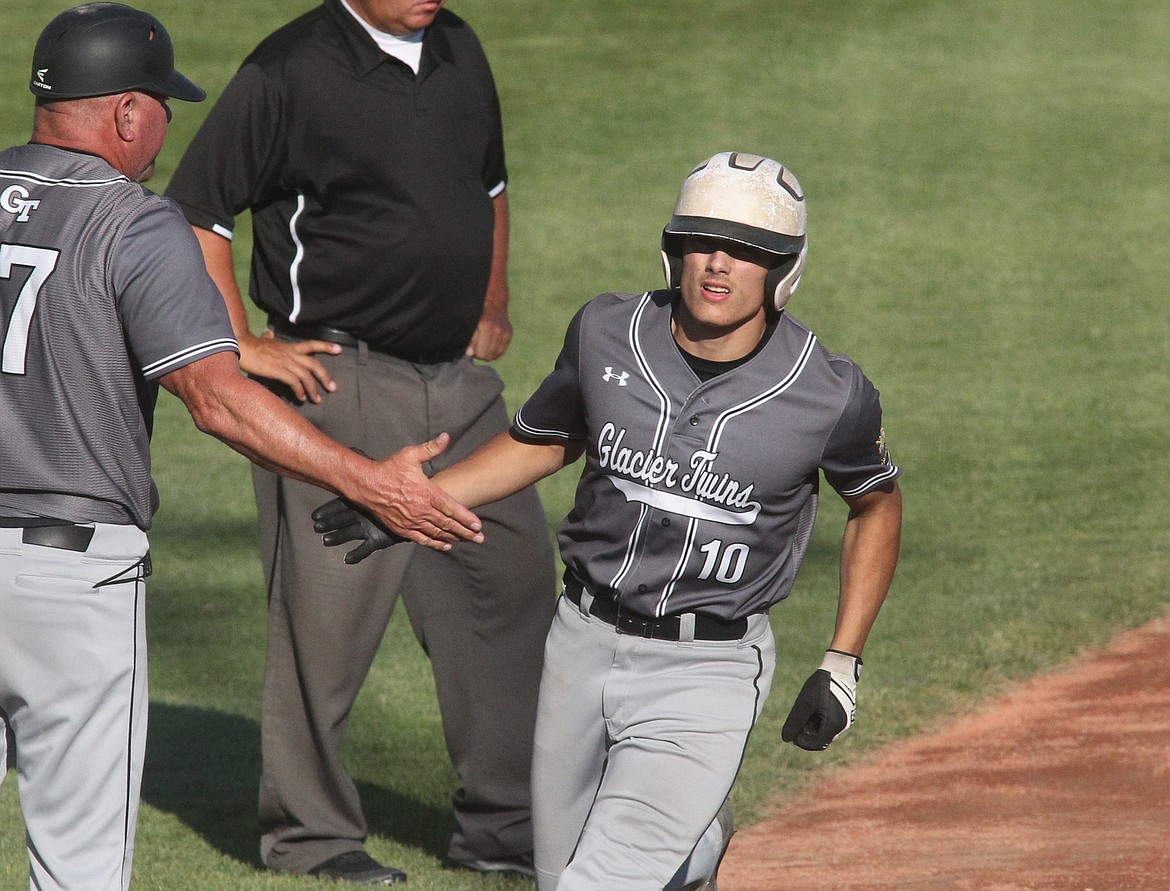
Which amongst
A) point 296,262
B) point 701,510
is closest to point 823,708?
point 701,510

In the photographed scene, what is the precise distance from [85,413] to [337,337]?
5.67 feet

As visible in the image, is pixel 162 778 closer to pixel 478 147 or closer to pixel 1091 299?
pixel 478 147

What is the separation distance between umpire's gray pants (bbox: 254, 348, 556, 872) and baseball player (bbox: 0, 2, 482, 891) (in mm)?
1403

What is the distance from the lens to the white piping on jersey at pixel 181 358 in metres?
3.61

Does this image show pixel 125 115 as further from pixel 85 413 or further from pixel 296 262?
pixel 296 262

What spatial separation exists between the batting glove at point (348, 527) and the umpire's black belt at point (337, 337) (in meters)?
1.20

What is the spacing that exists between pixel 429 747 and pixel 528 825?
1.34 meters

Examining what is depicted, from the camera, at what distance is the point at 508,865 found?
17.3ft

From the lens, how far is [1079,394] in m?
12.2

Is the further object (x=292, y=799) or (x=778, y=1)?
(x=778, y=1)

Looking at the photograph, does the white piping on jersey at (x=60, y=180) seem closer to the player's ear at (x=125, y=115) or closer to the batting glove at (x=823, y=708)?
the player's ear at (x=125, y=115)

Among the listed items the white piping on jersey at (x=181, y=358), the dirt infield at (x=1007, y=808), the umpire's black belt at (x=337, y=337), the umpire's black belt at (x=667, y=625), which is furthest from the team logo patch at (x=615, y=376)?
the dirt infield at (x=1007, y=808)

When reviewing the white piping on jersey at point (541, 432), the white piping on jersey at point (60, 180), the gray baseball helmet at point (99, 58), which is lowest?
the white piping on jersey at point (541, 432)

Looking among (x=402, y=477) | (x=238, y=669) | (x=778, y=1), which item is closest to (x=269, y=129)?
(x=402, y=477)
